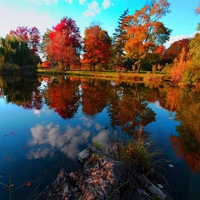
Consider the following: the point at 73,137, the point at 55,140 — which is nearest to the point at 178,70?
the point at 73,137

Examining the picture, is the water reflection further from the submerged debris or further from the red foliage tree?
the red foliage tree

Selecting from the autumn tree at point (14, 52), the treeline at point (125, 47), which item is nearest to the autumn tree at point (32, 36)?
the treeline at point (125, 47)

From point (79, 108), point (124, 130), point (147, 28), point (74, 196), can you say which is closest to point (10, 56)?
point (79, 108)

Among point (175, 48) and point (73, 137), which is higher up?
point (175, 48)

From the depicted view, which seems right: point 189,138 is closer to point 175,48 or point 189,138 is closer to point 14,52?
point 14,52

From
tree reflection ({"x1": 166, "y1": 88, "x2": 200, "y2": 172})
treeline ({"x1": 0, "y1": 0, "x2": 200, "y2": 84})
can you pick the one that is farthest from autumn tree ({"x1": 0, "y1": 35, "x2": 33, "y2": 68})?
tree reflection ({"x1": 166, "y1": 88, "x2": 200, "y2": 172})

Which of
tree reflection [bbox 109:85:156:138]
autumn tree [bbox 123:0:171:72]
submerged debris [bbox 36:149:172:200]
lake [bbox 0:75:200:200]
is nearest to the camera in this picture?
submerged debris [bbox 36:149:172:200]

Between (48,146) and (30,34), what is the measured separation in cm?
4672

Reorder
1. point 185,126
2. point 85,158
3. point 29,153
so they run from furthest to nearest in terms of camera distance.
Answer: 1. point 185,126
2. point 29,153
3. point 85,158

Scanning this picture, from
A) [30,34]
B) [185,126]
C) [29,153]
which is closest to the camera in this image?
[29,153]

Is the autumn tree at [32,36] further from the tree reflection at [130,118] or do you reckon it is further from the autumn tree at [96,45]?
the tree reflection at [130,118]

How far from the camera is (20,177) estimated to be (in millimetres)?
2398

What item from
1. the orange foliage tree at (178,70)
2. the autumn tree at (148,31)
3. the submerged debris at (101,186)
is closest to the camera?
the submerged debris at (101,186)

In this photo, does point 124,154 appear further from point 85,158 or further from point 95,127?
point 95,127
